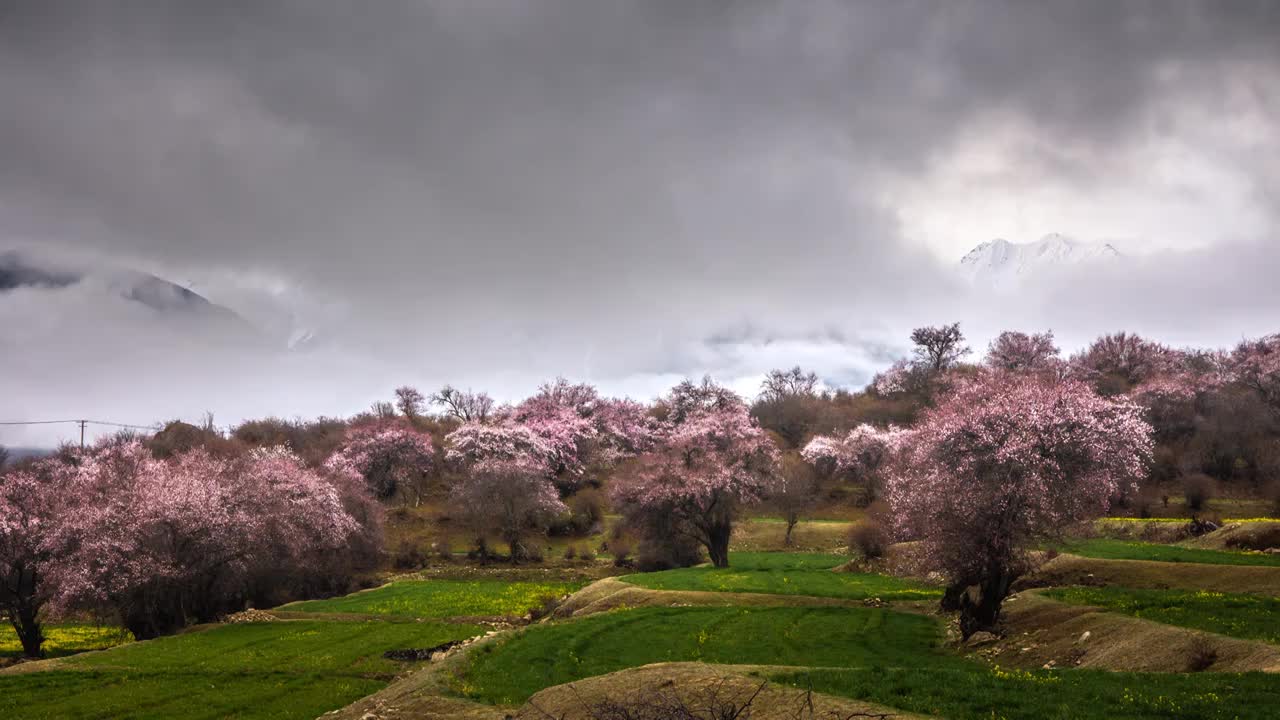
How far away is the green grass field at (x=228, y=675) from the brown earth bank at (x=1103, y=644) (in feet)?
71.3

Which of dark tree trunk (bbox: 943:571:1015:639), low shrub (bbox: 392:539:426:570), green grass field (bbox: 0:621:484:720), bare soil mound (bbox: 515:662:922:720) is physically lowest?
low shrub (bbox: 392:539:426:570)

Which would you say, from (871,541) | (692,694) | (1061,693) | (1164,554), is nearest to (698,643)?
(692,694)

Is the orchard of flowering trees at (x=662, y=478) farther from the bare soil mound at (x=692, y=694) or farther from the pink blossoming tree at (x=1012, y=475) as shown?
the bare soil mound at (x=692, y=694)

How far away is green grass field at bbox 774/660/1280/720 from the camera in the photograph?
12.2 metres

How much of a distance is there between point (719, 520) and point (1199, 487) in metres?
43.3

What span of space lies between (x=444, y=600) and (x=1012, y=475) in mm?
33142

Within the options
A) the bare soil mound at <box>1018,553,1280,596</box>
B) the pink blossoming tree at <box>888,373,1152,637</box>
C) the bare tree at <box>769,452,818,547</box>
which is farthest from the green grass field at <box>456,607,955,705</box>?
the bare tree at <box>769,452,818,547</box>

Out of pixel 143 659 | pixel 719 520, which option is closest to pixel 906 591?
pixel 719 520

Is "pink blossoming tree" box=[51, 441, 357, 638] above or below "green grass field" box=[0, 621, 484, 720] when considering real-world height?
above

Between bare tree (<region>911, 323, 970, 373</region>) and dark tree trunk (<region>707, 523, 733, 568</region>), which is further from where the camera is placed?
bare tree (<region>911, 323, 970, 373</region>)

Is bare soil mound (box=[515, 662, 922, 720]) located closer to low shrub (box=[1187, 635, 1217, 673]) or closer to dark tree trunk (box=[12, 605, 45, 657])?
low shrub (box=[1187, 635, 1217, 673])

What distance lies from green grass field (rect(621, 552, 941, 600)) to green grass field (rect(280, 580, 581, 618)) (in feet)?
24.0

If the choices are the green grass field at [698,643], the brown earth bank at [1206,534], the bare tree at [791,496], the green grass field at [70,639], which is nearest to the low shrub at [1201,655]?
the green grass field at [698,643]

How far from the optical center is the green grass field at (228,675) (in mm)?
21484
